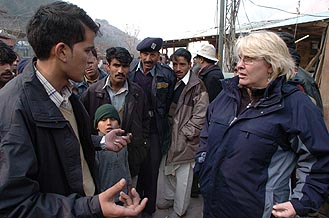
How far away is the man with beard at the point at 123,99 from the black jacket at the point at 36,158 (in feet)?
4.91

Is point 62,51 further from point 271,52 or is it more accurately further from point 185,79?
point 185,79

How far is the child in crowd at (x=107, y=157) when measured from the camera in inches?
96.7

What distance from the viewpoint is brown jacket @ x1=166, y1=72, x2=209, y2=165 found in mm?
3238

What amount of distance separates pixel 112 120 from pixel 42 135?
4.33ft

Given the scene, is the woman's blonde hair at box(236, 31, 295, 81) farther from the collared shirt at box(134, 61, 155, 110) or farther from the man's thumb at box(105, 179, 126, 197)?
the collared shirt at box(134, 61, 155, 110)

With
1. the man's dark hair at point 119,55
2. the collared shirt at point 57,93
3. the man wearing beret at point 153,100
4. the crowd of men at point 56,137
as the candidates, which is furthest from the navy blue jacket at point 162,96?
the collared shirt at point 57,93

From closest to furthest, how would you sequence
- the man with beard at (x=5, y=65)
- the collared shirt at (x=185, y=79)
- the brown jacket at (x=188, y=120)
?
the man with beard at (x=5, y=65)
the brown jacket at (x=188, y=120)
the collared shirt at (x=185, y=79)

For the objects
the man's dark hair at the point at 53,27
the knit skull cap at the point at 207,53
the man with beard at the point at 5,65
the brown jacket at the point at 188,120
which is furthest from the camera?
the knit skull cap at the point at 207,53

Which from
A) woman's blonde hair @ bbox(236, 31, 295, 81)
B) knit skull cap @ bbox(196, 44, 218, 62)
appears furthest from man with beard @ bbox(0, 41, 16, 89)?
knit skull cap @ bbox(196, 44, 218, 62)

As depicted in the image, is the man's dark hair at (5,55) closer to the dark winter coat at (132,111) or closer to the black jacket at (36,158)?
the dark winter coat at (132,111)

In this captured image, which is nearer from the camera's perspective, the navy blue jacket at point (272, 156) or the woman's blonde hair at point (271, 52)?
the navy blue jacket at point (272, 156)

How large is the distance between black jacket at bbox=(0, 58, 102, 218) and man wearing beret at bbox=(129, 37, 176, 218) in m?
1.98

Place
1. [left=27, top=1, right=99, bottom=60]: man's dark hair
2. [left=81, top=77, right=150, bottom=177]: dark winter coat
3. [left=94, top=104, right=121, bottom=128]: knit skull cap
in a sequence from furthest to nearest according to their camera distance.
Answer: [left=81, top=77, right=150, bottom=177]: dark winter coat < [left=94, top=104, right=121, bottom=128]: knit skull cap < [left=27, top=1, right=99, bottom=60]: man's dark hair

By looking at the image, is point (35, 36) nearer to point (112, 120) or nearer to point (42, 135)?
point (42, 135)
